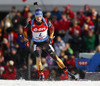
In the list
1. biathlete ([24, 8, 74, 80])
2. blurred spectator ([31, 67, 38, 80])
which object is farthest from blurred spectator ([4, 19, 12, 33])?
biathlete ([24, 8, 74, 80])

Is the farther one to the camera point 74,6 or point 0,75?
point 74,6

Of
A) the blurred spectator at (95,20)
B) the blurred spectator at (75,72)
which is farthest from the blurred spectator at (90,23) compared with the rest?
the blurred spectator at (75,72)

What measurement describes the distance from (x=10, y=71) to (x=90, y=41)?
2.80m

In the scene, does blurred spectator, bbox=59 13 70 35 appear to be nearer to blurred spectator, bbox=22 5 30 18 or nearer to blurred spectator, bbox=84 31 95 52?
blurred spectator, bbox=84 31 95 52

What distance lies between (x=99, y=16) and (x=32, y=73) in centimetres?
337

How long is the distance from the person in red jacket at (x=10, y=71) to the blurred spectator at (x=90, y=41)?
8.29 feet

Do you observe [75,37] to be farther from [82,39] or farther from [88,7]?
[88,7]

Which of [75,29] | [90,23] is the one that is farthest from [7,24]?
[90,23]

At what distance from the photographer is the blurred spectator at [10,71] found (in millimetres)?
8575

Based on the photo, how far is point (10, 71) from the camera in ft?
28.4

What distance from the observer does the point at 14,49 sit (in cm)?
950

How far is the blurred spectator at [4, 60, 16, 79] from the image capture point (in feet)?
28.1

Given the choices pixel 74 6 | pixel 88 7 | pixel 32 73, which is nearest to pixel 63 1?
pixel 74 6

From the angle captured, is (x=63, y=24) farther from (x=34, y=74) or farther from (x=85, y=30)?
(x=34, y=74)
